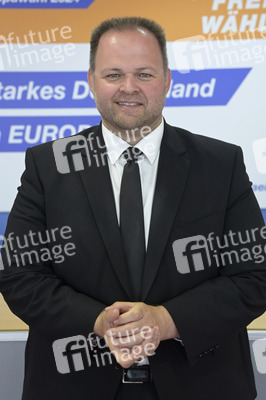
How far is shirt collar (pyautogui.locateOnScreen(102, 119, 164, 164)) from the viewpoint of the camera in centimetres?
152

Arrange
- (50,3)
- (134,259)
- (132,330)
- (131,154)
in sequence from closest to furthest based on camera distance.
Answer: (132,330)
(134,259)
(131,154)
(50,3)

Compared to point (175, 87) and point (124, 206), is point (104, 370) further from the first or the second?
point (175, 87)

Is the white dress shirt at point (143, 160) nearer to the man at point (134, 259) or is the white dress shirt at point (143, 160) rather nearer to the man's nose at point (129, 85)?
the man at point (134, 259)

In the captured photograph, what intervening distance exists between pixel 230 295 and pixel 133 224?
0.33 metres

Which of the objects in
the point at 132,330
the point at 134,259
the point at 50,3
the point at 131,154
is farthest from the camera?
the point at 50,3

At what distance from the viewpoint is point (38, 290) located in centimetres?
139

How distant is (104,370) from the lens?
141 centimetres

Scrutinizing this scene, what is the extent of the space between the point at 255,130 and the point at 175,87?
17.9 inches

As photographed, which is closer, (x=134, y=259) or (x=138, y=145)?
(x=134, y=259)

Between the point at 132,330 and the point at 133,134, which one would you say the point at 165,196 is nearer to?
the point at 133,134

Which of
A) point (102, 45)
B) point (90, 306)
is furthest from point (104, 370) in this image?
point (102, 45)

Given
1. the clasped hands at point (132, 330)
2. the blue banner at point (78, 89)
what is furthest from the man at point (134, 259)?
the blue banner at point (78, 89)

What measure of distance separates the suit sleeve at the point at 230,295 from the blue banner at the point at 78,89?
116 cm

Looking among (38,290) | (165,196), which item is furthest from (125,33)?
(38,290)
